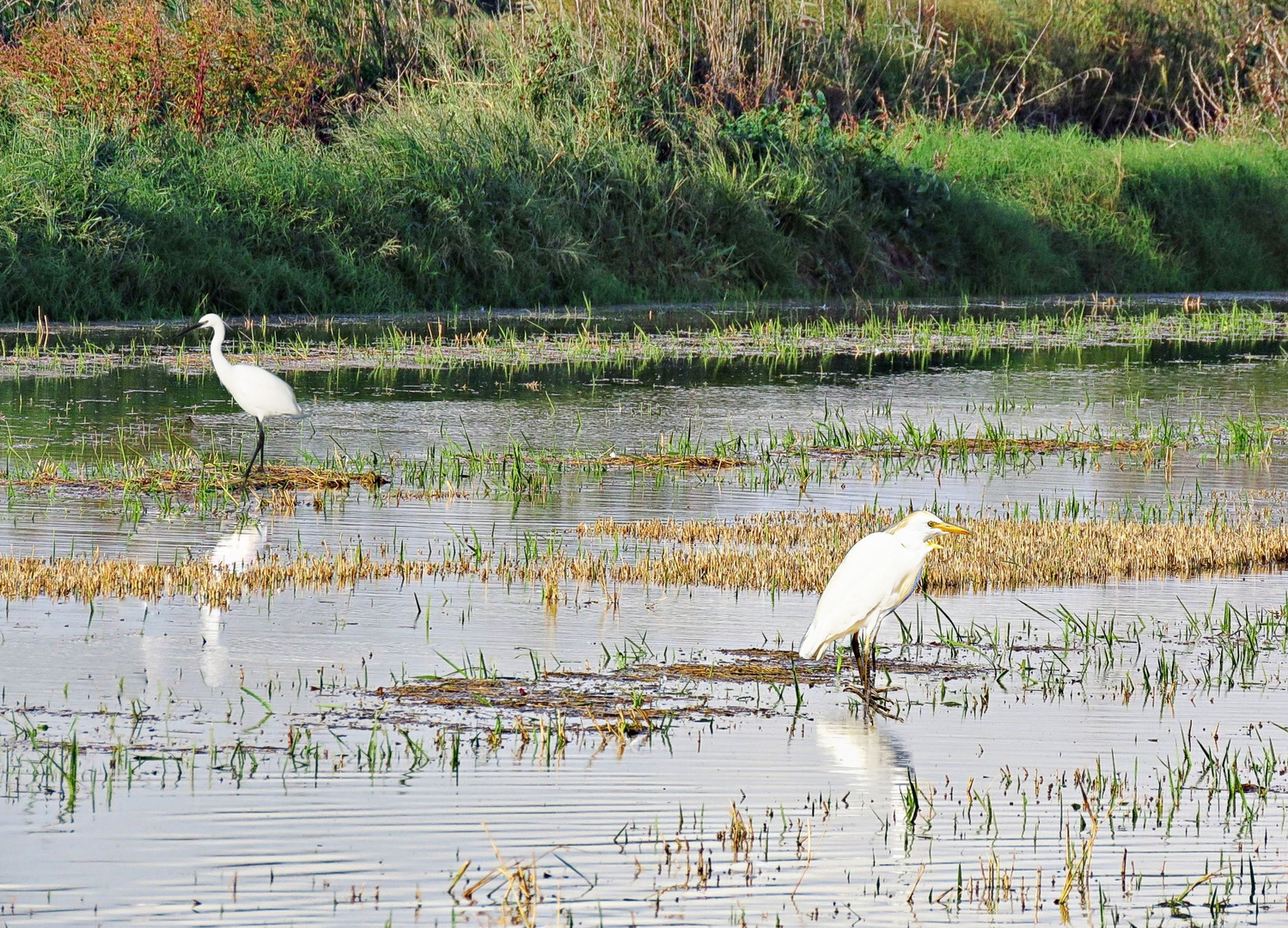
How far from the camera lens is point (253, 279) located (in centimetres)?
2097

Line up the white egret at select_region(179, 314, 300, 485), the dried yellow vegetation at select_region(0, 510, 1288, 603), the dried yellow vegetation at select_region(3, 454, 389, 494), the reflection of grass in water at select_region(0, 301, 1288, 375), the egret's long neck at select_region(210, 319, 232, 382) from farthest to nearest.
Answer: the reflection of grass in water at select_region(0, 301, 1288, 375)
the egret's long neck at select_region(210, 319, 232, 382)
the white egret at select_region(179, 314, 300, 485)
the dried yellow vegetation at select_region(3, 454, 389, 494)
the dried yellow vegetation at select_region(0, 510, 1288, 603)

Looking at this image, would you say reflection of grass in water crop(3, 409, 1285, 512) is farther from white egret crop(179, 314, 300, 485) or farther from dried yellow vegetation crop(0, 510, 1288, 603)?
dried yellow vegetation crop(0, 510, 1288, 603)

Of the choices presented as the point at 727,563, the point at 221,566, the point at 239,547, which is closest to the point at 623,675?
the point at 727,563

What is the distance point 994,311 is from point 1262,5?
16.8 m

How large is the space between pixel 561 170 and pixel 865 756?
63.2ft

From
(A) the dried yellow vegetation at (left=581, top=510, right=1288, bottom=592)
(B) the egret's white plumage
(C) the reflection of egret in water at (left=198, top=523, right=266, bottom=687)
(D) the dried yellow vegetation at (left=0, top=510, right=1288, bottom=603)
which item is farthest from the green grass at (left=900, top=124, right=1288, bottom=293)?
(B) the egret's white plumage

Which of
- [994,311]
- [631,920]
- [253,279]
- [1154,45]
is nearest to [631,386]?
[253,279]

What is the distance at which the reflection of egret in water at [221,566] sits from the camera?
6434mm

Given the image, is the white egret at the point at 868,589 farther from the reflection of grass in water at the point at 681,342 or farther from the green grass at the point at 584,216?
the green grass at the point at 584,216

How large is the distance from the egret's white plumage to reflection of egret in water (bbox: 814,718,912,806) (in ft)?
1.28

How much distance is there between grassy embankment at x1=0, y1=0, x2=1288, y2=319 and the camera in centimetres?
2084

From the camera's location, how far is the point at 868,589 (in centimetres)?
635

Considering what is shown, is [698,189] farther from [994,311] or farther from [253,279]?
[253,279]

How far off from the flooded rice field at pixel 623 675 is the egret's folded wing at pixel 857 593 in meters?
0.23
